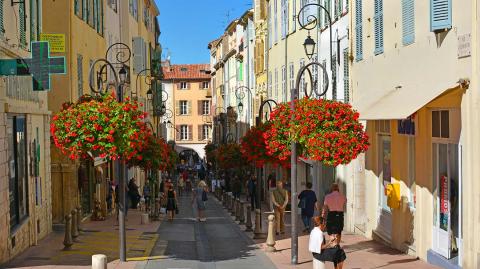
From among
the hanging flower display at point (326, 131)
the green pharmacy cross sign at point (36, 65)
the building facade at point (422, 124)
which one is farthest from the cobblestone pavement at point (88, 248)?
the building facade at point (422, 124)

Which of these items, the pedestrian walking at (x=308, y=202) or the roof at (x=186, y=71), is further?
the roof at (x=186, y=71)

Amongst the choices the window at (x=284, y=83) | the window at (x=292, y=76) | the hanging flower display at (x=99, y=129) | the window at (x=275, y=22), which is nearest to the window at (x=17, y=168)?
the hanging flower display at (x=99, y=129)

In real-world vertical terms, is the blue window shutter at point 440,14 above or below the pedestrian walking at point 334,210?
above

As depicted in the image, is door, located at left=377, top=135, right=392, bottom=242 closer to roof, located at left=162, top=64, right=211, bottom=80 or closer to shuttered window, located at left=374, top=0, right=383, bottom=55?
shuttered window, located at left=374, top=0, right=383, bottom=55

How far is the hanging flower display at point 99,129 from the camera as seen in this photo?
16.2 m

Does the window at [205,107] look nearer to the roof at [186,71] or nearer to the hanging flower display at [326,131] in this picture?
the roof at [186,71]

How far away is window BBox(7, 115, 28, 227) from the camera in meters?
Result: 18.3

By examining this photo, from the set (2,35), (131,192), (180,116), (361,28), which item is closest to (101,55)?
(131,192)

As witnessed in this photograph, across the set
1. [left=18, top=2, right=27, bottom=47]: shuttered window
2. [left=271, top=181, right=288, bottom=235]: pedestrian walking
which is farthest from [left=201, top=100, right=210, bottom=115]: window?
[left=18, top=2, right=27, bottom=47]: shuttered window

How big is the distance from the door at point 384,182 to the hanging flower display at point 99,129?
6820mm

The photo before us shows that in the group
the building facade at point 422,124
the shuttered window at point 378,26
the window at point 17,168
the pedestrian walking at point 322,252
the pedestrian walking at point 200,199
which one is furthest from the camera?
the pedestrian walking at point 200,199

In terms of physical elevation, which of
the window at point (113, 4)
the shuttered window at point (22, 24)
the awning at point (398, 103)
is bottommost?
the awning at point (398, 103)

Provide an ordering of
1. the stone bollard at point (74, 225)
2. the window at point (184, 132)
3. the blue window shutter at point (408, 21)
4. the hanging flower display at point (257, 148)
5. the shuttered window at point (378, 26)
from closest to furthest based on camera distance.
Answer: the blue window shutter at point (408, 21) → the shuttered window at point (378, 26) → the stone bollard at point (74, 225) → the hanging flower display at point (257, 148) → the window at point (184, 132)

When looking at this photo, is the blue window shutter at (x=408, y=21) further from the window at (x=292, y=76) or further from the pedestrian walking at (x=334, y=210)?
the window at (x=292, y=76)
